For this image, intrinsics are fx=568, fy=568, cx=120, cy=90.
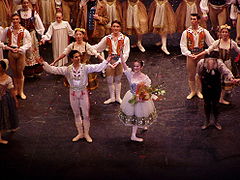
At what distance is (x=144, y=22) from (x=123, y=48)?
5.95 ft

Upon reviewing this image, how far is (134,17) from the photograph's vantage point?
931cm

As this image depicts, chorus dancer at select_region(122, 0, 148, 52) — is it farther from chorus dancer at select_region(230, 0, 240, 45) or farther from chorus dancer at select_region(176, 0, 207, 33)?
chorus dancer at select_region(230, 0, 240, 45)

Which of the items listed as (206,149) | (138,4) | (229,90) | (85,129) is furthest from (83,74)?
(138,4)

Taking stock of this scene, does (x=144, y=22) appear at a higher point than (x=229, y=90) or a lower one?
higher

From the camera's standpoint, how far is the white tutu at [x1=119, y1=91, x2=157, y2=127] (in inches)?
268

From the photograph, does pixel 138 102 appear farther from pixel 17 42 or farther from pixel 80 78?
pixel 17 42

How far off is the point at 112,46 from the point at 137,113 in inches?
52.1

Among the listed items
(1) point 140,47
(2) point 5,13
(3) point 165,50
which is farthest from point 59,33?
(3) point 165,50

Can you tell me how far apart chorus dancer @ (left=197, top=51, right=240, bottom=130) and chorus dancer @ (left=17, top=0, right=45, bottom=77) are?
253 cm

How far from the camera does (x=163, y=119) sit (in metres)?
7.58

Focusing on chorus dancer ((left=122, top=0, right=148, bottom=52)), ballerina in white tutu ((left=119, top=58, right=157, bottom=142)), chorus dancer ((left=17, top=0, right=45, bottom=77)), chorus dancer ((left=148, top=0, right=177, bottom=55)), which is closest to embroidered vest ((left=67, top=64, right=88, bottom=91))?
ballerina in white tutu ((left=119, top=58, right=157, bottom=142))

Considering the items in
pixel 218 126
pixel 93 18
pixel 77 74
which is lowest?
pixel 218 126

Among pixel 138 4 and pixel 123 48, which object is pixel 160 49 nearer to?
pixel 138 4

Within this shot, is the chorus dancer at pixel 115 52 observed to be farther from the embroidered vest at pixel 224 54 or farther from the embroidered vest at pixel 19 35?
the embroidered vest at pixel 224 54
